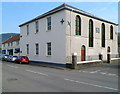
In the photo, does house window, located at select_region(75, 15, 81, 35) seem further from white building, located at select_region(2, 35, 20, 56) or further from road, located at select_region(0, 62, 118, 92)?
white building, located at select_region(2, 35, 20, 56)

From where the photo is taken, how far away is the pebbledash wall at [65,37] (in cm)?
1964

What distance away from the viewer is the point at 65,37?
19312 mm

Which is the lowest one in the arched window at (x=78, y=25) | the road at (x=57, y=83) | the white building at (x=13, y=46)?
the road at (x=57, y=83)

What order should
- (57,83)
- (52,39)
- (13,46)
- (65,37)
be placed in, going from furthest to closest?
(13,46), (52,39), (65,37), (57,83)

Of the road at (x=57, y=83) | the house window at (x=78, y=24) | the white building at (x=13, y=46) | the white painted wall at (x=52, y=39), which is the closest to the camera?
the road at (x=57, y=83)

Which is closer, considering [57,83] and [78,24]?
[57,83]

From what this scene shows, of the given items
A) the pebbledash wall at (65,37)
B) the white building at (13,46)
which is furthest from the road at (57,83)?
the white building at (13,46)

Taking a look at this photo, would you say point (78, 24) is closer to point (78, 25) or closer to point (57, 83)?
point (78, 25)

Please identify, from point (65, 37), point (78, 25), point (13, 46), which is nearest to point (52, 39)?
point (65, 37)

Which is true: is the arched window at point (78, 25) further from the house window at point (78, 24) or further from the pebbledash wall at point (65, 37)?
the pebbledash wall at point (65, 37)

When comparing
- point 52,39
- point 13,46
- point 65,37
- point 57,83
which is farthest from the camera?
point 13,46

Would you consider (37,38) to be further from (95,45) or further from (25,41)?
(95,45)

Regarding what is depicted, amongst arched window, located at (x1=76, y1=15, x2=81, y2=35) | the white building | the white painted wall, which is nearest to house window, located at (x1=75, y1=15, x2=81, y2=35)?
arched window, located at (x1=76, y1=15, x2=81, y2=35)

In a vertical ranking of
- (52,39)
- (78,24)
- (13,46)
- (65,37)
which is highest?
(78,24)
